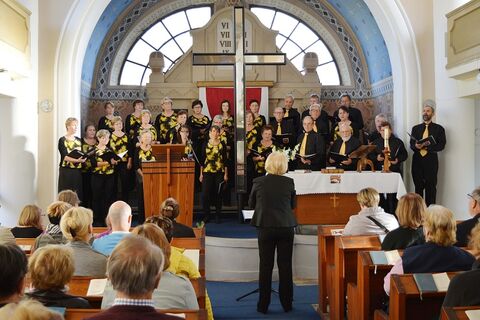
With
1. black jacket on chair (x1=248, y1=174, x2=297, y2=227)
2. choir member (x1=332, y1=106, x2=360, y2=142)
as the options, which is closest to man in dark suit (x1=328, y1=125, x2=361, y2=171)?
choir member (x1=332, y1=106, x2=360, y2=142)

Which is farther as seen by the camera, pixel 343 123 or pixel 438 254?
pixel 343 123

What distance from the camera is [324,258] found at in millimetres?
5727

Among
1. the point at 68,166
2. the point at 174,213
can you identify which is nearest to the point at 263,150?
the point at 68,166

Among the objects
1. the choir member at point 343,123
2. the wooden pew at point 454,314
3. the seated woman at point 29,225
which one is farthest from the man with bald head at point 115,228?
the choir member at point 343,123

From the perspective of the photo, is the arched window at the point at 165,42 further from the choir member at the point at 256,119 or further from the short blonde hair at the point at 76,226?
the short blonde hair at the point at 76,226

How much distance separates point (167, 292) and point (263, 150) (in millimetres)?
6532

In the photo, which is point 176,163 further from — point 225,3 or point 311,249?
point 225,3

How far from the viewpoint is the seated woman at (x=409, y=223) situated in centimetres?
418

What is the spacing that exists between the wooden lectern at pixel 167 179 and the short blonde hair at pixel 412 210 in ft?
11.9

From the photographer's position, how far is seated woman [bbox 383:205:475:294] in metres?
3.48

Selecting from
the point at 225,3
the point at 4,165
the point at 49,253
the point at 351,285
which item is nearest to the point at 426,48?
the point at 225,3

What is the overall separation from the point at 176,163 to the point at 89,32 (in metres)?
3.80

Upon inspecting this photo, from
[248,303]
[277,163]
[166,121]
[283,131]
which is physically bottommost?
[248,303]

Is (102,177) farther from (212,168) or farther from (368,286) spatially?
(368,286)
